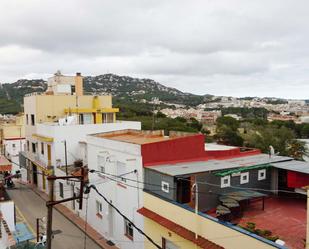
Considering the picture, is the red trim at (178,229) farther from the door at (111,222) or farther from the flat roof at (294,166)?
the flat roof at (294,166)

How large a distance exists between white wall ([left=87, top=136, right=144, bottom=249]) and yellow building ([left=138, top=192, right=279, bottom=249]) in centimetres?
120

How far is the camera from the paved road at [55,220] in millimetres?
19969

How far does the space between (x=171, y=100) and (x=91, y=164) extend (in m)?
175

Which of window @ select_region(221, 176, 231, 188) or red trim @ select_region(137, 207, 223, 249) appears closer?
red trim @ select_region(137, 207, 223, 249)

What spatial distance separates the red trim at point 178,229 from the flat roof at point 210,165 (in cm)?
204

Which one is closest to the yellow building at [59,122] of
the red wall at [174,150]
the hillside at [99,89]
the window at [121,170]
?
the window at [121,170]

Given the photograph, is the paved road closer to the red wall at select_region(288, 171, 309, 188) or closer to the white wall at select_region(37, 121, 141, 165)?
the white wall at select_region(37, 121, 141, 165)

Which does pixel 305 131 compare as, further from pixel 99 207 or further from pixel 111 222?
pixel 111 222

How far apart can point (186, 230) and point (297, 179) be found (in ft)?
20.1

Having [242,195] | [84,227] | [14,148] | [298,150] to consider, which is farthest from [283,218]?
[298,150]

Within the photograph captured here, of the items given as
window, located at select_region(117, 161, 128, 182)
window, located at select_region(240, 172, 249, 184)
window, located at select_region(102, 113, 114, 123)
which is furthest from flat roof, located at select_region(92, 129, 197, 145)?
window, located at select_region(102, 113, 114, 123)

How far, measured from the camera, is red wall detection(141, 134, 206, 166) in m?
16.3

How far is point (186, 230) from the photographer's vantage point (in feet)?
43.0

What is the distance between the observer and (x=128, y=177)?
17.3m
